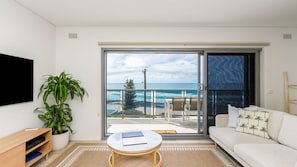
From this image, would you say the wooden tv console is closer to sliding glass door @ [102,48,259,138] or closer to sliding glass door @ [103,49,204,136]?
sliding glass door @ [102,48,259,138]

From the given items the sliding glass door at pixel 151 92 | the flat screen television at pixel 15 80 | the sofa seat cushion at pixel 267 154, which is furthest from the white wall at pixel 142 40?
the sofa seat cushion at pixel 267 154

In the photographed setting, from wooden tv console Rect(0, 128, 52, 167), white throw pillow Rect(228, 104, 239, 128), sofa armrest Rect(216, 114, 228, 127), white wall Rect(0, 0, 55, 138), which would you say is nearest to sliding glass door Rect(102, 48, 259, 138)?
sofa armrest Rect(216, 114, 228, 127)

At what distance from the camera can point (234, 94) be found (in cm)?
364

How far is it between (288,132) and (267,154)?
2.09 ft

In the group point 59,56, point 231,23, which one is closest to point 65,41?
point 59,56

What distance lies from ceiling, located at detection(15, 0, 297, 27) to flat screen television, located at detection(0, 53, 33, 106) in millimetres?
937

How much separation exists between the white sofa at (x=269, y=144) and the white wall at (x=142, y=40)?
126 cm

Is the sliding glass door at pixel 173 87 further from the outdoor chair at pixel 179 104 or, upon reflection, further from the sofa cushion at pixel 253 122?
the sofa cushion at pixel 253 122

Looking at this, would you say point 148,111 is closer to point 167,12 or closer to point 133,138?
point 133,138

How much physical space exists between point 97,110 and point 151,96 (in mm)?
1776

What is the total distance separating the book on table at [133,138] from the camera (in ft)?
7.20

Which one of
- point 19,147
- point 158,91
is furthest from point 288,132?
point 19,147

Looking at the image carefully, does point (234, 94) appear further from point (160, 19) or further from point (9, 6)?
point (9, 6)

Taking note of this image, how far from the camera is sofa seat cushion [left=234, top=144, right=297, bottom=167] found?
1.70 metres
